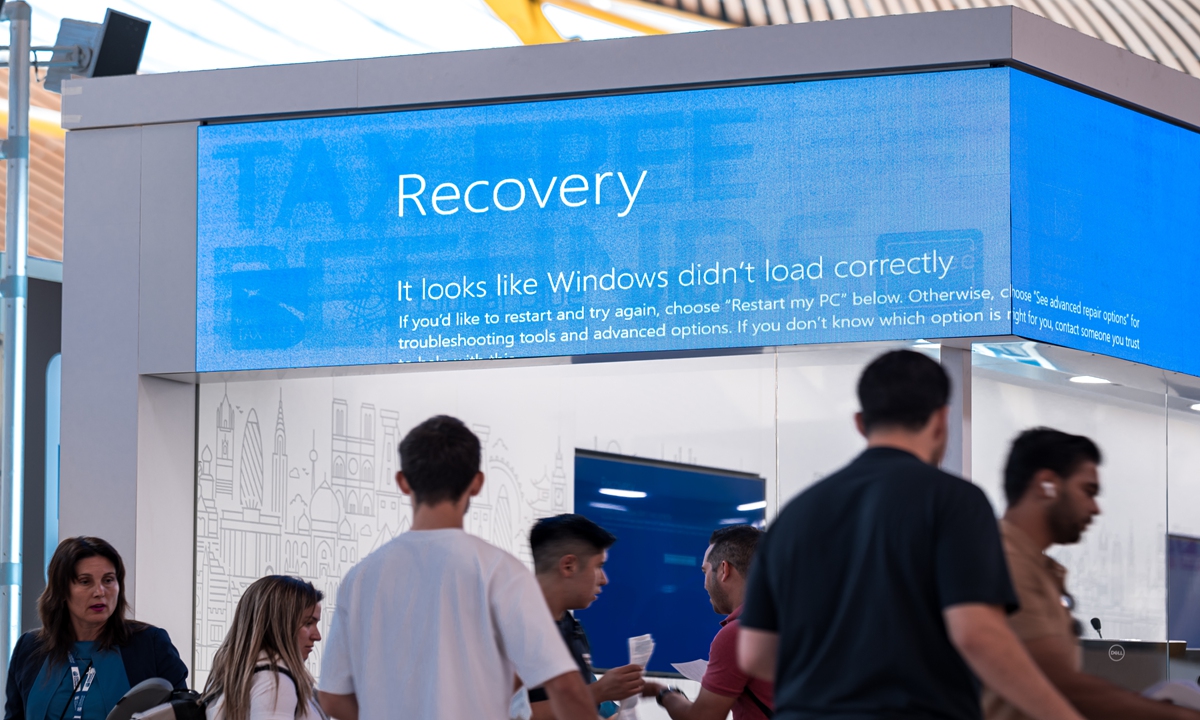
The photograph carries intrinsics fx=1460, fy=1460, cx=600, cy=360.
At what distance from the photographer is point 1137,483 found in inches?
231

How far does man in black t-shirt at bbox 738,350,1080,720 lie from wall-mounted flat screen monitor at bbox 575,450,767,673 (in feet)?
10.6

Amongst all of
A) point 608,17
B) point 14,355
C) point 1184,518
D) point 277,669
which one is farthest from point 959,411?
point 608,17

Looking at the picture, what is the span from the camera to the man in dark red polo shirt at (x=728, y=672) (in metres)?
4.14

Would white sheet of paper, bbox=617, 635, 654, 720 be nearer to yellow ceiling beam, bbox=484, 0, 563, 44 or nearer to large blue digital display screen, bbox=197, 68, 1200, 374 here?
large blue digital display screen, bbox=197, 68, 1200, 374

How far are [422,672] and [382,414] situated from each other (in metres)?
3.13

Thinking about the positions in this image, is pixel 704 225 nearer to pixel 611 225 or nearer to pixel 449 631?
pixel 611 225

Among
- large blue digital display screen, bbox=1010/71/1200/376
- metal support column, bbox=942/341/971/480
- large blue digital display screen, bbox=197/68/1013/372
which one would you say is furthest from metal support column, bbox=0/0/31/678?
large blue digital display screen, bbox=1010/71/1200/376

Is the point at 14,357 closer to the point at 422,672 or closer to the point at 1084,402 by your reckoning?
the point at 422,672

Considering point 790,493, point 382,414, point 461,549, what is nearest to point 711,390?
point 790,493

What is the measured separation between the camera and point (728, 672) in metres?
4.14

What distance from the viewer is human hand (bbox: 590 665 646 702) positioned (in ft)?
13.2

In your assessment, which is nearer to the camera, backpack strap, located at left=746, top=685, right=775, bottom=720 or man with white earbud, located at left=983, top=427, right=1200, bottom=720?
man with white earbud, located at left=983, top=427, right=1200, bottom=720

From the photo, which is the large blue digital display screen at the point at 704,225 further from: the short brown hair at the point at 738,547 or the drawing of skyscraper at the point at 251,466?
the short brown hair at the point at 738,547

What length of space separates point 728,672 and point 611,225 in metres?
1.94
